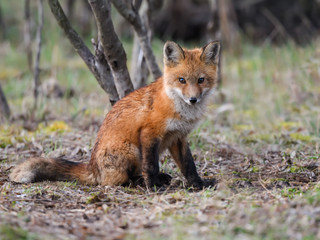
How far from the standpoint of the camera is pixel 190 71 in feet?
18.5

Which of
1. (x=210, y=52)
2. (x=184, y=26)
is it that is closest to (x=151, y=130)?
(x=210, y=52)

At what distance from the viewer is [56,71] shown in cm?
1280

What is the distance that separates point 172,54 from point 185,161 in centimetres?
141

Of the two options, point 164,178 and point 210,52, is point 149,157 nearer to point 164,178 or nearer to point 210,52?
point 164,178

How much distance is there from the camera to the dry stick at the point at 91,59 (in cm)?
638

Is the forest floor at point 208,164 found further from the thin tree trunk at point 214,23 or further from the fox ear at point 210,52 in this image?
the thin tree trunk at point 214,23

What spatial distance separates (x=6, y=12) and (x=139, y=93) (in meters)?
15.9

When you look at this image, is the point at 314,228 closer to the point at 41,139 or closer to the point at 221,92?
the point at 41,139

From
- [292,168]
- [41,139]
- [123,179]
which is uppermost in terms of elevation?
[41,139]

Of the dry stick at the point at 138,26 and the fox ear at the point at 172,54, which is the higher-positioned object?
the dry stick at the point at 138,26

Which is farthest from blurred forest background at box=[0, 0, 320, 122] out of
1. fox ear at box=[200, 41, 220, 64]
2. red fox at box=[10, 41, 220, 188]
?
red fox at box=[10, 41, 220, 188]

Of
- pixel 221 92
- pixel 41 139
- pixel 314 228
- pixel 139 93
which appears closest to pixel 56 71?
pixel 221 92

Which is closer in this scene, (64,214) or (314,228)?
(314,228)

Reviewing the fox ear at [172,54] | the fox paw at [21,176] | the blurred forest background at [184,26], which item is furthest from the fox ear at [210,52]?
the blurred forest background at [184,26]
